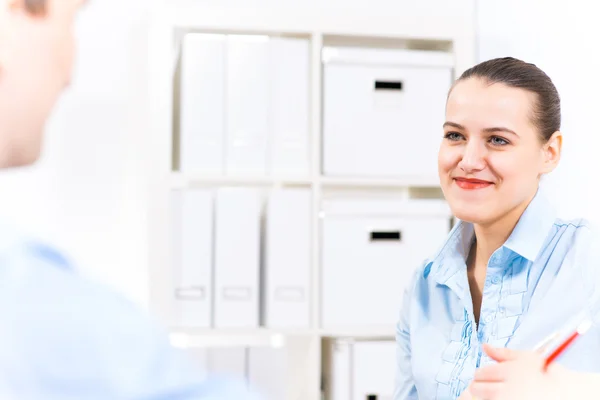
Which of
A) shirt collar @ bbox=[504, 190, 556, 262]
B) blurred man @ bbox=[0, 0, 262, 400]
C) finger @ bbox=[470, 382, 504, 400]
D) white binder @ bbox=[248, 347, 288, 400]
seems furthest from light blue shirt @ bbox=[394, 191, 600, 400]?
blurred man @ bbox=[0, 0, 262, 400]

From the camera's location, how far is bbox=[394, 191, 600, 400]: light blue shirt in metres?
1.07

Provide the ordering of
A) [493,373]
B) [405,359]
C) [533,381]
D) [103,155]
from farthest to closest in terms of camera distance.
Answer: [103,155] < [405,359] < [493,373] < [533,381]

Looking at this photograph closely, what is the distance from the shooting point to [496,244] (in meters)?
1.21

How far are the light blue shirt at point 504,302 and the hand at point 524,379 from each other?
45cm

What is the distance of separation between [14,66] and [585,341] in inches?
38.3

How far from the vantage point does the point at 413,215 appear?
2033 millimetres

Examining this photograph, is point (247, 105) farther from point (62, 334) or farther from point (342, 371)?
point (62, 334)

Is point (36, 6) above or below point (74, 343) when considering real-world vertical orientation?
above

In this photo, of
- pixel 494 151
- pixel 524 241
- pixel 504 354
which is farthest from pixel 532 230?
pixel 504 354

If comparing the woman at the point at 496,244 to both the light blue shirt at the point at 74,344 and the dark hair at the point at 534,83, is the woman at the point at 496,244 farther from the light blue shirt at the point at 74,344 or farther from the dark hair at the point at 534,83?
the light blue shirt at the point at 74,344

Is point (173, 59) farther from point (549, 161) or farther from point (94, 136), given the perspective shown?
point (549, 161)

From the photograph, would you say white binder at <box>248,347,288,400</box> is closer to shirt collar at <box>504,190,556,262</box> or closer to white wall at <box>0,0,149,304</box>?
white wall at <box>0,0,149,304</box>

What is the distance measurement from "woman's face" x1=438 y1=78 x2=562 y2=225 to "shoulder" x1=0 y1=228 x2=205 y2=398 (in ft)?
3.26

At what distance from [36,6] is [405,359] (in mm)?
1111
